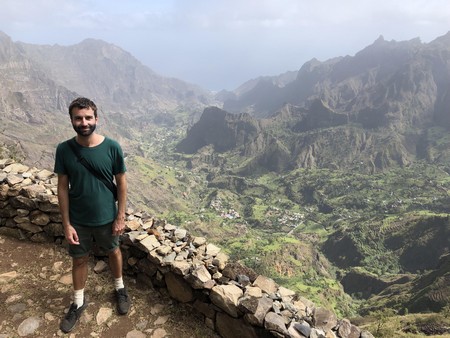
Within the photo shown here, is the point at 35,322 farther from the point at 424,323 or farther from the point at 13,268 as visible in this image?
the point at 424,323

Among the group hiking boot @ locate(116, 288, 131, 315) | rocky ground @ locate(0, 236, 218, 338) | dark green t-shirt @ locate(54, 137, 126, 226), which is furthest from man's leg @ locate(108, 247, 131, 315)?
dark green t-shirt @ locate(54, 137, 126, 226)

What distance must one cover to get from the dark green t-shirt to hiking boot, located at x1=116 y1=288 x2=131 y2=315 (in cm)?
197

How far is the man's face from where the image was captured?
219 inches

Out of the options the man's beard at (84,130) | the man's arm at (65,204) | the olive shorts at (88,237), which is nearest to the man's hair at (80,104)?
the man's beard at (84,130)

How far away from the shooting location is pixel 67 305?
7.07 meters

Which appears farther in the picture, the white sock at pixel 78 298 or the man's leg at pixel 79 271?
the white sock at pixel 78 298

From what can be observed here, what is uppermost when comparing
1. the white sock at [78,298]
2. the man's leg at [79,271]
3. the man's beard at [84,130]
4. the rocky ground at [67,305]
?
the man's beard at [84,130]

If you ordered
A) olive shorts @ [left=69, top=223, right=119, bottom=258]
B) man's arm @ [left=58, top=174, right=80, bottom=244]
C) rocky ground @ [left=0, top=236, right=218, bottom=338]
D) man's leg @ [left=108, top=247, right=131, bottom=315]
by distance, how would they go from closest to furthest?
man's arm @ [left=58, top=174, right=80, bottom=244] → olive shorts @ [left=69, top=223, right=119, bottom=258] → rocky ground @ [left=0, top=236, right=218, bottom=338] → man's leg @ [left=108, top=247, right=131, bottom=315]

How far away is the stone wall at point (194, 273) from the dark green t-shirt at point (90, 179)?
78.9 inches

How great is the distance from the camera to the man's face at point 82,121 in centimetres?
555

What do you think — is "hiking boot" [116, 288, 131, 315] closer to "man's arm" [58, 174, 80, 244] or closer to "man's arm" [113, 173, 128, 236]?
"man's arm" [113, 173, 128, 236]

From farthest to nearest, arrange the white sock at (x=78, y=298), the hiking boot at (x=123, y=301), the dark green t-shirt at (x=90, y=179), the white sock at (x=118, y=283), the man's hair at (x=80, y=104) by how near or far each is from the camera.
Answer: the white sock at (x=118, y=283), the hiking boot at (x=123, y=301), the white sock at (x=78, y=298), the dark green t-shirt at (x=90, y=179), the man's hair at (x=80, y=104)

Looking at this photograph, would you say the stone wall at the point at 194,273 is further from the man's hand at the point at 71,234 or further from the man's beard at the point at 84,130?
the man's beard at the point at 84,130

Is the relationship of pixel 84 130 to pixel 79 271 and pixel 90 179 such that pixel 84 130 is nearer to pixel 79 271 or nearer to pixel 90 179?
pixel 90 179
